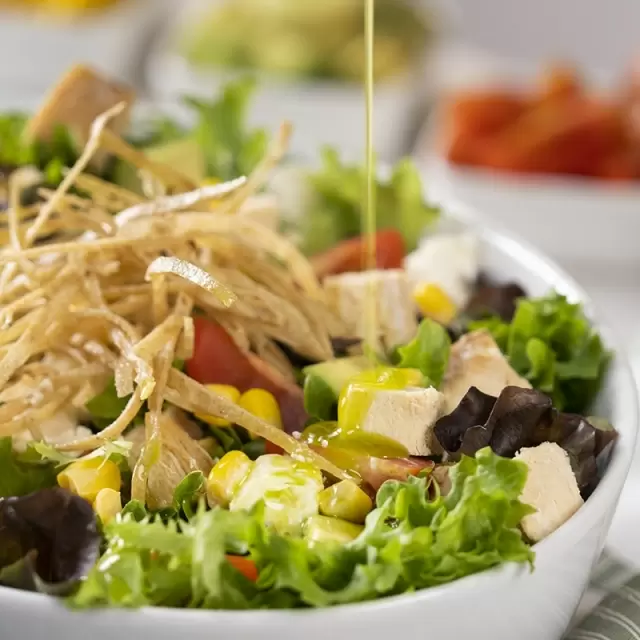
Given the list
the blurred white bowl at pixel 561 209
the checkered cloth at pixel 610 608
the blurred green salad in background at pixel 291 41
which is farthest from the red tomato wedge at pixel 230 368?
the blurred green salad in background at pixel 291 41

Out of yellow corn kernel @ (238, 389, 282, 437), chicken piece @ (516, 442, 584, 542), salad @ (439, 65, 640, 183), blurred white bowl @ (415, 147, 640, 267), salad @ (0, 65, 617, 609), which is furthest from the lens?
salad @ (439, 65, 640, 183)

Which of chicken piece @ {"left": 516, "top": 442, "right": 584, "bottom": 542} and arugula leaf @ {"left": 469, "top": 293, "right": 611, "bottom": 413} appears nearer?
chicken piece @ {"left": 516, "top": 442, "right": 584, "bottom": 542}

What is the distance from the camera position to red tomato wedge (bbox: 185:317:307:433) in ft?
6.70

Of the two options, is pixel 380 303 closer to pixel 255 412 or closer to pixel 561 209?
pixel 255 412

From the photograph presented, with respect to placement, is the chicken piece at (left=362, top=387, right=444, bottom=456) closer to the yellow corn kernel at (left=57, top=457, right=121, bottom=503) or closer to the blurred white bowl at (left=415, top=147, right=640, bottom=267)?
the yellow corn kernel at (left=57, top=457, right=121, bottom=503)

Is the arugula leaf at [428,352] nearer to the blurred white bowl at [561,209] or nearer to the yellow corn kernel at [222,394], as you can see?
the yellow corn kernel at [222,394]

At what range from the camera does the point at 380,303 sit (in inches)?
90.5

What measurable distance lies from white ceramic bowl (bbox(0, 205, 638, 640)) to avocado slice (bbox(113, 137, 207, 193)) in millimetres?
1449

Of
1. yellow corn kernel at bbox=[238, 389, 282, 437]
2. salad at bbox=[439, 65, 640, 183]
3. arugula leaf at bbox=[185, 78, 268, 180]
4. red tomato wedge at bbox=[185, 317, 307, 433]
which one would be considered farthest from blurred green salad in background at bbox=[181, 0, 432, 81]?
yellow corn kernel at bbox=[238, 389, 282, 437]

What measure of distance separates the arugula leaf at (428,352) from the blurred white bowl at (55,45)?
2725mm

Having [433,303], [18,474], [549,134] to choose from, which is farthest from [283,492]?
[549,134]

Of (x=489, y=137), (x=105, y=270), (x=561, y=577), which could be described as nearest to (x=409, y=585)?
(x=561, y=577)

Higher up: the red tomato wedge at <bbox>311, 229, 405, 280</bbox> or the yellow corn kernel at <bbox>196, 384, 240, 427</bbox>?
the red tomato wedge at <bbox>311, 229, 405, 280</bbox>

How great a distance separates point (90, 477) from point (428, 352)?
685mm
